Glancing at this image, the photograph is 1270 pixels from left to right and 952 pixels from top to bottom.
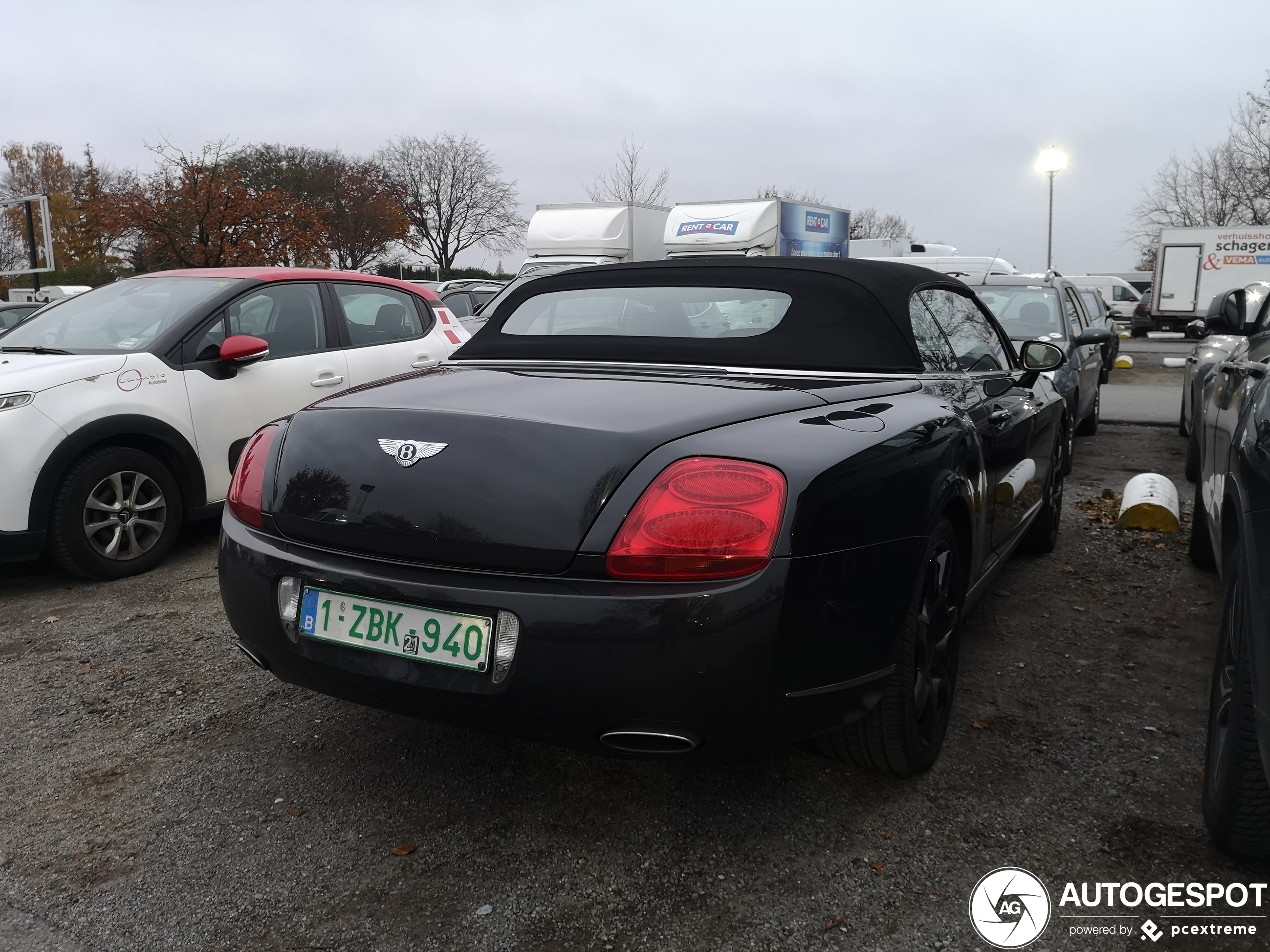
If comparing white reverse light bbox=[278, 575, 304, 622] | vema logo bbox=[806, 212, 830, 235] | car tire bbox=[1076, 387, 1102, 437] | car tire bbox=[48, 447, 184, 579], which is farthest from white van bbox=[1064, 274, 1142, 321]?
white reverse light bbox=[278, 575, 304, 622]

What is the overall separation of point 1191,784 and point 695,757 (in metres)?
1.54

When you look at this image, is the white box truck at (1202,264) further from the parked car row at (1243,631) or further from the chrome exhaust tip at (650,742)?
the chrome exhaust tip at (650,742)

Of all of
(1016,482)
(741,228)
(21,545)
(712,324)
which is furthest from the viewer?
(741,228)

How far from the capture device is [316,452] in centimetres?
262

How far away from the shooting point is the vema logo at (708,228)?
50.9ft

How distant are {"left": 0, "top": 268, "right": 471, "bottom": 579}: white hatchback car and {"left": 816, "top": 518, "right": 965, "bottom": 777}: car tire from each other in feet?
9.51

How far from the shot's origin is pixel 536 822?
2.71 meters

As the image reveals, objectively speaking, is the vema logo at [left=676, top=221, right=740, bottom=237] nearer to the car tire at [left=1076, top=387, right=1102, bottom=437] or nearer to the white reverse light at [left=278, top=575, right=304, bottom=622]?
the car tire at [left=1076, top=387, right=1102, bottom=437]

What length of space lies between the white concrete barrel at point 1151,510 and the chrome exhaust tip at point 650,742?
4.60 meters

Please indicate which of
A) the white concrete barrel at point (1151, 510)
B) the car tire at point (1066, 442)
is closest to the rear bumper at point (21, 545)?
the car tire at point (1066, 442)

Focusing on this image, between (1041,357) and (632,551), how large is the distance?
9.34 ft

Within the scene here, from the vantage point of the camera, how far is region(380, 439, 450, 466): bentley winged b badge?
241 cm

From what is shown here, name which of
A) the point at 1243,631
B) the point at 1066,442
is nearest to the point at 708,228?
the point at 1066,442

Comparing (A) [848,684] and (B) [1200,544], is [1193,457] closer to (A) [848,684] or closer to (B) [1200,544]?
(B) [1200,544]
